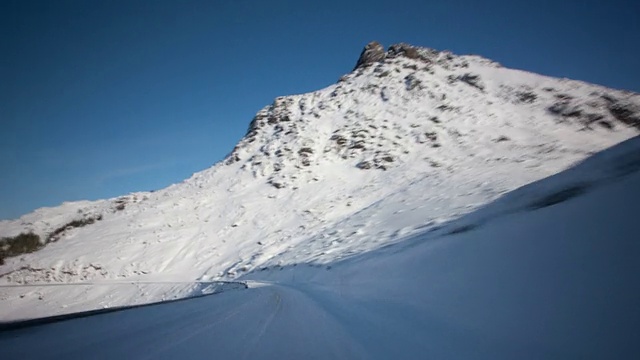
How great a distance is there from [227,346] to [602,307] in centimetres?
353

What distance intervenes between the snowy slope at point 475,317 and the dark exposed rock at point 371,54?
198 feet

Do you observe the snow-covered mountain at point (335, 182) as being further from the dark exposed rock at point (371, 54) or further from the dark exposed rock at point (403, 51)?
the dark exposed rock at point (371, 54)

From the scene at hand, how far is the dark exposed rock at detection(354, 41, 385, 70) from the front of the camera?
Result: 199ft

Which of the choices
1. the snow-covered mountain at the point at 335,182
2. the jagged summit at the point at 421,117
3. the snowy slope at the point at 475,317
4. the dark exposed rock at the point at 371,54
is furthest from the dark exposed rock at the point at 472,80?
the snowy slope at the point at 475,317

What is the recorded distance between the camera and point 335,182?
32969mm

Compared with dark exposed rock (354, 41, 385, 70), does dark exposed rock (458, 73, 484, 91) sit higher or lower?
lower

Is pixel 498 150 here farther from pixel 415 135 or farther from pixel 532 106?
pixel 532 106

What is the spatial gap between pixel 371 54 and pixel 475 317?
6564 centimetres

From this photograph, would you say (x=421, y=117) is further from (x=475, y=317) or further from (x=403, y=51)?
(x=475, y=317)

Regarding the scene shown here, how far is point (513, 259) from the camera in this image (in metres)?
4.04

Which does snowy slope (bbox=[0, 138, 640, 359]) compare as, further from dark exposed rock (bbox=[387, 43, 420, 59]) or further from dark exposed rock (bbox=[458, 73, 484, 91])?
dark exposed rock (bbox=[387, 43, 420, 59])

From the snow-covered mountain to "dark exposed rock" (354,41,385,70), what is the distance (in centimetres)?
751

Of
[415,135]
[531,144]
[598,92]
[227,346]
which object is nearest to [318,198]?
[415,135]

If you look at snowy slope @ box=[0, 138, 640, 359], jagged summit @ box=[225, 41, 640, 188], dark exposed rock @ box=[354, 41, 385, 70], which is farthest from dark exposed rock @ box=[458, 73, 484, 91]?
snowy slope @ box=[0, 138, 640, 359]
